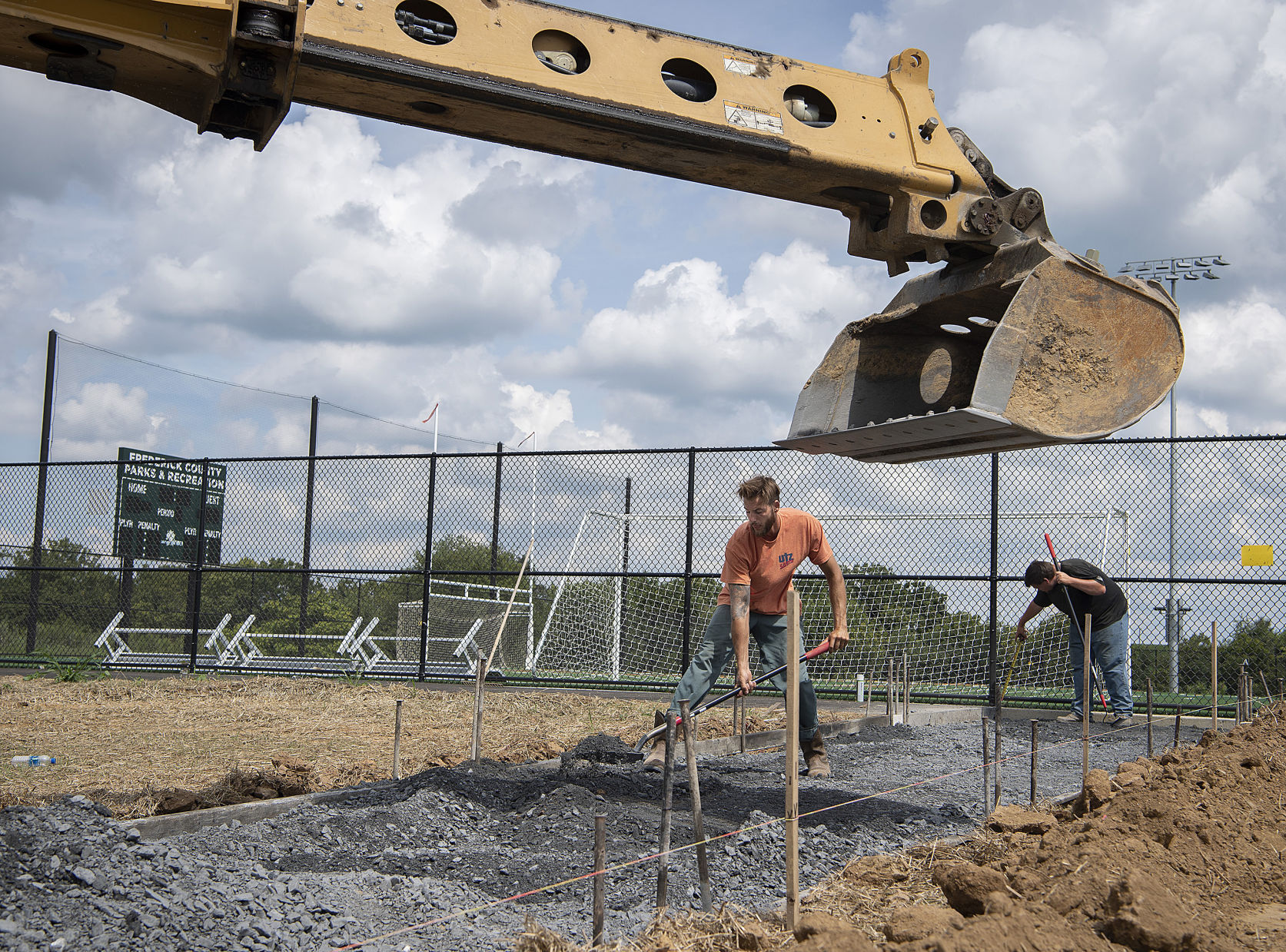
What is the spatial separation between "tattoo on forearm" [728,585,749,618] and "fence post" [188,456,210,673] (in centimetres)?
1040

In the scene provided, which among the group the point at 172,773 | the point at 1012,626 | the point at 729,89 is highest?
the point at 729,89

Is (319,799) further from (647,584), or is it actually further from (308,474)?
(308,474)

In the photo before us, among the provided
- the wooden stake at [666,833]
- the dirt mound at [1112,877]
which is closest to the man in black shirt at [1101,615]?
the dirt mound at [1112,877]

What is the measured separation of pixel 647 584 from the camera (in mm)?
12773

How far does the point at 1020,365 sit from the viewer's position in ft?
14.1

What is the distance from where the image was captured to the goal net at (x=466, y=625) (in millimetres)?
13711

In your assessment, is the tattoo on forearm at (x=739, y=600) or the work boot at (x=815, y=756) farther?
the work boot at (x=815, y=756)

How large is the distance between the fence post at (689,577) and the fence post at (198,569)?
6597 millimetres

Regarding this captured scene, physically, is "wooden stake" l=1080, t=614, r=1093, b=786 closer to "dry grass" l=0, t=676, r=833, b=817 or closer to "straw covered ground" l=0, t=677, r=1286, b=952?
A: "straw covered ground" l=0, t=677, r=1286, b=952

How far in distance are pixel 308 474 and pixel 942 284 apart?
10.9 m

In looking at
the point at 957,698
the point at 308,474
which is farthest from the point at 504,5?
the point at 308,474

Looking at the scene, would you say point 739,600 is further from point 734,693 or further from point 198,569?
point 198,569

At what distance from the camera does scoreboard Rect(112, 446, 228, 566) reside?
50.1ft

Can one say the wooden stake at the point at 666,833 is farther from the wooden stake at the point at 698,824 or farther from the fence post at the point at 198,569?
the fence post at the point at 198,569
